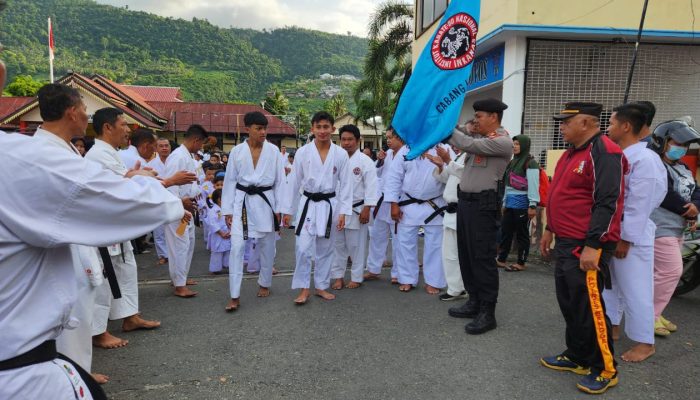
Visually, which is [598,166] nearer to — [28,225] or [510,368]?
[510,368]

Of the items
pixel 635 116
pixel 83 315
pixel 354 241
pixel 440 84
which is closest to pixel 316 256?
pixel 354 241

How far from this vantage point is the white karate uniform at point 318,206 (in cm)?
493

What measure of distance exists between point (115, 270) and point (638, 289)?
14.4 ft

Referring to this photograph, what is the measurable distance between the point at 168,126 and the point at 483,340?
33401 mm

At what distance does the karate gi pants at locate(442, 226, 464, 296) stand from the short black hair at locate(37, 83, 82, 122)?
12.5 feet

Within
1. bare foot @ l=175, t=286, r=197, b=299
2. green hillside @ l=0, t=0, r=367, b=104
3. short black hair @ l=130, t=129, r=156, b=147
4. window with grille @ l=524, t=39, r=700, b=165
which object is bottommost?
bare foot @ l=175, t=286, r=197, b=299

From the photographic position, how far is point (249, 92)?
94625 mm

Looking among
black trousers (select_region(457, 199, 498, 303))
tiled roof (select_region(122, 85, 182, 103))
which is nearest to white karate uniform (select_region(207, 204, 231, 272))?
black trousers (select_region(457, 199, 498, 303))

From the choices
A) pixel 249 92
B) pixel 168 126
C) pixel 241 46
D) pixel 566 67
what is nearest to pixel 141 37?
pixel 241 46

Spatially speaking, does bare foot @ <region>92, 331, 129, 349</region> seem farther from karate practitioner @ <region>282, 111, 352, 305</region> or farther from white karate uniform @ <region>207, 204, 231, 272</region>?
white karate uniform @ <region>207, 204, 231, 272</region>

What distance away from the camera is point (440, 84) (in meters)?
4.11

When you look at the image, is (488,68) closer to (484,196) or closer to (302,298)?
(484,196)

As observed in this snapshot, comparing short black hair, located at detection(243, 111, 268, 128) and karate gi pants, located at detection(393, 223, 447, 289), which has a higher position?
short black hair, located at detection(243, 111, 268, 128)

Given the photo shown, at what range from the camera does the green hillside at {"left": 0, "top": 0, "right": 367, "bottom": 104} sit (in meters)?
85.8
